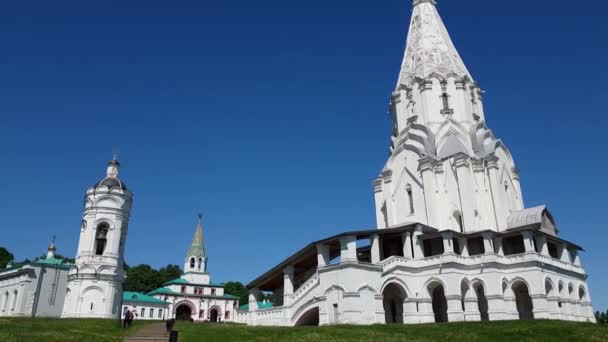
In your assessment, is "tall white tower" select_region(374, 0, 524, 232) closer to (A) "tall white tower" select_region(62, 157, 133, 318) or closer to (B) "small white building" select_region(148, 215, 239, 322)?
(A) "tall white tower" select_region(62, 157, 133, 318)

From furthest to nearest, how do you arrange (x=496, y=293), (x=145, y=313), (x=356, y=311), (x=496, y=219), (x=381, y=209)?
(x=145, y=313), (x=381, y=209), (x=496, y=219), (x=496, y=293), (x=356, y=311)

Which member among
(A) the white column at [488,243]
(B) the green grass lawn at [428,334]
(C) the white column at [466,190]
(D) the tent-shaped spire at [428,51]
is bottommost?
(B) the green grass lawn at [428,334]

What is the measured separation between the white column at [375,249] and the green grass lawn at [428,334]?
23.4 feet

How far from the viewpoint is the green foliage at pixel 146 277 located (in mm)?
88062

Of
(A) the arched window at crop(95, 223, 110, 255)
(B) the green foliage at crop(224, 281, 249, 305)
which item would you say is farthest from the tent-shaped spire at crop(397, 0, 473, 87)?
(B) the green foliage at crop(224, 281, 249, 305)

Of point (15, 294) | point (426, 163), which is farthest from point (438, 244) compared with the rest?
point (15, 294)

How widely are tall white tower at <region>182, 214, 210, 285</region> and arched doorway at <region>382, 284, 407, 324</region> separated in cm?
4352

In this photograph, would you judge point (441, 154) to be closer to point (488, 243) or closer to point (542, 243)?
point (488, 243)

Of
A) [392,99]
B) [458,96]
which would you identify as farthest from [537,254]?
[392,99]

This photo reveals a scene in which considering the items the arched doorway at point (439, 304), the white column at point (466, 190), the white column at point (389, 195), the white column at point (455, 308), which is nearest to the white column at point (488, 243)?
the white column at point (466, 190)

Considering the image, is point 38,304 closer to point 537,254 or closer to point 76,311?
point 76,311

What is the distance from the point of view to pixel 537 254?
2908cm

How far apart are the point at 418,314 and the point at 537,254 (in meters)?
7.99

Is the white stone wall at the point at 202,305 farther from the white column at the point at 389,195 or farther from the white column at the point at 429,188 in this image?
the white column at the point at 429,188
